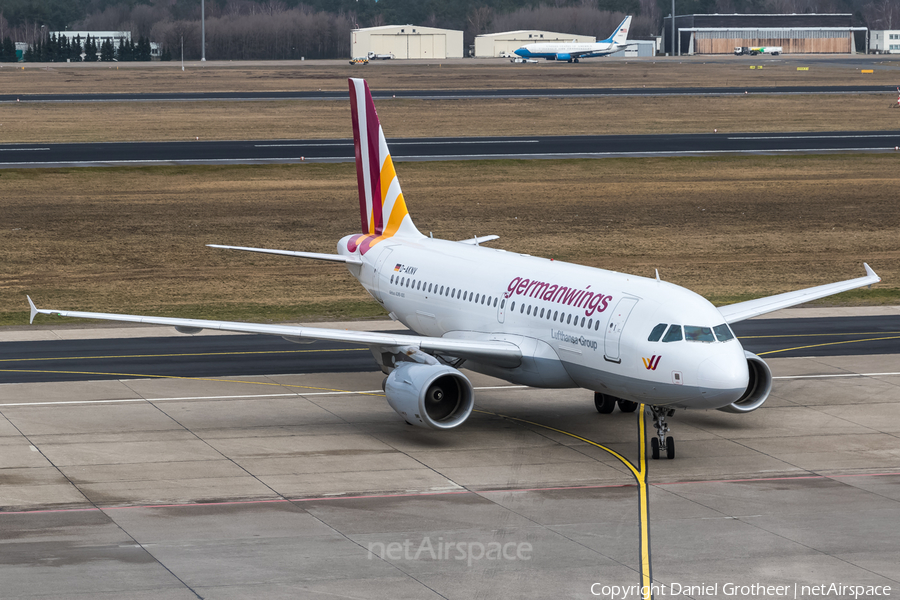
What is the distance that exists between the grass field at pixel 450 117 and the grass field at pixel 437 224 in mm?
18673

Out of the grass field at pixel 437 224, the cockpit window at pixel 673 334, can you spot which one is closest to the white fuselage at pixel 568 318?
the cockpit window at pixel 673 334

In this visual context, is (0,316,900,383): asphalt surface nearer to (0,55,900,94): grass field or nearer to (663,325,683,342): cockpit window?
(663,325,683,342): cockpit window

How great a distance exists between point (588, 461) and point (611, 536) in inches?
223

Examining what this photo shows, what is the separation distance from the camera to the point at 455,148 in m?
92.8

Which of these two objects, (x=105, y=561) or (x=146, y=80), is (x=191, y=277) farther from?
(x=146, y=80)

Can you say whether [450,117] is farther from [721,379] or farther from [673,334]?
[721,379]

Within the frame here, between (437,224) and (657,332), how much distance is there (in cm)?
4001

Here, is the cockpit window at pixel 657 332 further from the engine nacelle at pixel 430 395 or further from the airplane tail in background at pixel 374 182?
the airplane tail in background at pixel 374 182

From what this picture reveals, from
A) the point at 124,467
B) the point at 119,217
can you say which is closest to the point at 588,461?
the point at 124,467

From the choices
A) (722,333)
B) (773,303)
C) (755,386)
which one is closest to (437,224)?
(773,303)

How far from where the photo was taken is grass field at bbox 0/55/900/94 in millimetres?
148375

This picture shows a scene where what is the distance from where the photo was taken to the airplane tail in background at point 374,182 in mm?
38906

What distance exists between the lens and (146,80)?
159000 mm

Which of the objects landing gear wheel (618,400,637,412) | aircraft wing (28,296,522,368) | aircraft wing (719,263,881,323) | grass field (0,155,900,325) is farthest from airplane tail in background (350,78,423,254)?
aircraft wing (719,263,881,323)
